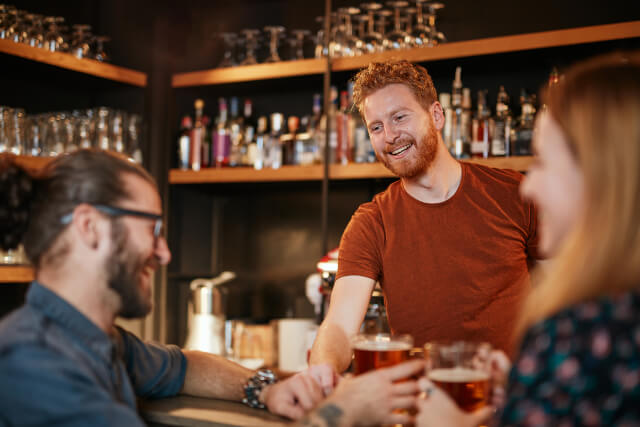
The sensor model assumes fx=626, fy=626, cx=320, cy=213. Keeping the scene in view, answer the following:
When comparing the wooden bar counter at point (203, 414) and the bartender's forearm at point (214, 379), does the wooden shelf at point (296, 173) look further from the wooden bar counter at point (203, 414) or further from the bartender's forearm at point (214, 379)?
the wooden bar counter at point (203, 414)

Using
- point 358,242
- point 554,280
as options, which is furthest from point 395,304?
point 554,280

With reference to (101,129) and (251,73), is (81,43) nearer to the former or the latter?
(101,129)

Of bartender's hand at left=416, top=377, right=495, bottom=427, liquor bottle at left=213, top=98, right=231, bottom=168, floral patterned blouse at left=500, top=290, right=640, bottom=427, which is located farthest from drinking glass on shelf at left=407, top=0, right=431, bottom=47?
floral patterned blouse at left=500, top=290, right=640, bottom=427

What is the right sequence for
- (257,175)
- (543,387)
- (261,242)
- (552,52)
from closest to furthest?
(543,387), (552,52), (257,175), (261,242)

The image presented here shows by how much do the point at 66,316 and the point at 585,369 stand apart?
805 millimetres

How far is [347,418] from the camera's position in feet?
3.20

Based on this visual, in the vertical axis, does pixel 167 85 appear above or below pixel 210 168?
above

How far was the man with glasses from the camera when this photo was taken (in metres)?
0.96

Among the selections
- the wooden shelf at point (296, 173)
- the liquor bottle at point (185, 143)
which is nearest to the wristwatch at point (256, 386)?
the wooden shelf at point (296, 173)

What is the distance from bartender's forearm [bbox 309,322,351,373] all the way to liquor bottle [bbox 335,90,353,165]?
1.15 metres

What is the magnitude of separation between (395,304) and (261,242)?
4.94 feet

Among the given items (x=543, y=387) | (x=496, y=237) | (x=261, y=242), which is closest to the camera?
(x=543, y=387)

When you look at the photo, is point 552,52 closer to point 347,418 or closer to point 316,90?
point 316,90

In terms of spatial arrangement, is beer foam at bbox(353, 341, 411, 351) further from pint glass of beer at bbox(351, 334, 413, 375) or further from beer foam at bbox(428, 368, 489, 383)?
beer foam at bbox(428, 368, 489, 383)
